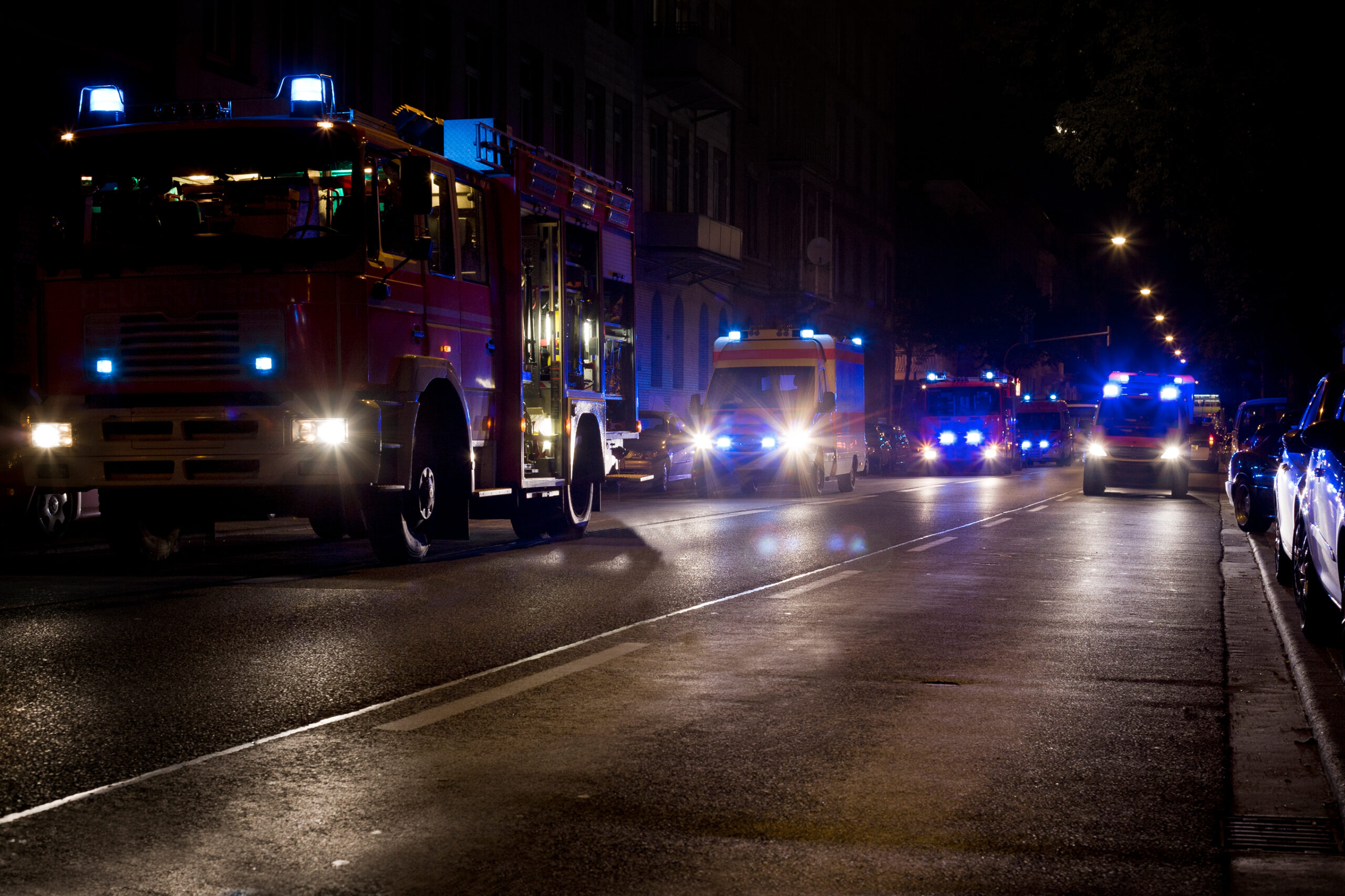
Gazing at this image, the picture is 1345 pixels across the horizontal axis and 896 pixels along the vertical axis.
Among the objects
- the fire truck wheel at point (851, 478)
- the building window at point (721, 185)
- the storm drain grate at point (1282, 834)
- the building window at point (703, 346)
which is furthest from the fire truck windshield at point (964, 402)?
the storm drain grate at point (1282, 834)

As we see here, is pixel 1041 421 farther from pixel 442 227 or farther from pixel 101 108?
pixel 101 108

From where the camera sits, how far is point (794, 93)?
2219 inches

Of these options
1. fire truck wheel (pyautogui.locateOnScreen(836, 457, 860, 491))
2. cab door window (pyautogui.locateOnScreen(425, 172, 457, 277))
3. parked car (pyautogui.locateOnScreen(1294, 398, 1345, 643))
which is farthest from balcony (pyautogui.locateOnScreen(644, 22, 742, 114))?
parked car (pyautogui.locateOnScreen(1294, 398, 1345, 643))

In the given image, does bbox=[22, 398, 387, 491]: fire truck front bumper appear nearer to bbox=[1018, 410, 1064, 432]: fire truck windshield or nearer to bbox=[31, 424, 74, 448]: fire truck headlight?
bbox=[31, 424, 74, 448]: fire truck headlight

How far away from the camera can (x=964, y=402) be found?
45750mm

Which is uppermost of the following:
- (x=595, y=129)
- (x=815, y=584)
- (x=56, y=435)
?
(x=595, y=129)

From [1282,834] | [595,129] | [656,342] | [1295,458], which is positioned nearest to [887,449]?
[656,342]

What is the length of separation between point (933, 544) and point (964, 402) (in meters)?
28.9

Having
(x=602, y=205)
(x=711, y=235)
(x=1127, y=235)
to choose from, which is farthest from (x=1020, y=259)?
(x=602, y=205)

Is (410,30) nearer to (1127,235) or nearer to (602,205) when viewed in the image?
(602,205)

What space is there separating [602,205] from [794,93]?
40.5 m

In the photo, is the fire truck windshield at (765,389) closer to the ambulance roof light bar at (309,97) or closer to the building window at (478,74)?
the building window at (478,74)

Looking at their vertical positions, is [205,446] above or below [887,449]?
above

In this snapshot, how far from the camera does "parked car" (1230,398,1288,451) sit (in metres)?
21.8
